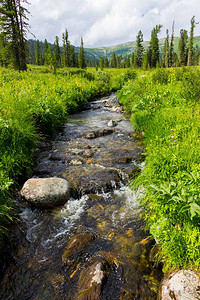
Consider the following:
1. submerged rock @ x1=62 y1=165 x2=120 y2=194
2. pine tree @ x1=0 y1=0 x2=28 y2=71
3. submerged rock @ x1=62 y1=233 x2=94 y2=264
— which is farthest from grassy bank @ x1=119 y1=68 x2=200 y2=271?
pine tree @ x1=0 y1=0 x2=28 y2=71

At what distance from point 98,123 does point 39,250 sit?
334 inches

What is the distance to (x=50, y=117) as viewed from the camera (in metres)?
7.91

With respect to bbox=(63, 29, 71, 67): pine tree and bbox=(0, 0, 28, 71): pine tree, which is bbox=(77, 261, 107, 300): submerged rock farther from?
bbox=(63, 29, 71, 67): pine tree

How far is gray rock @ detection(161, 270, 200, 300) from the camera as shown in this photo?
202 centimetres

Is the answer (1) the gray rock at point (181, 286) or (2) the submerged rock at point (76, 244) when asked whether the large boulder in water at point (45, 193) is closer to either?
(2) the submerged rock at point (76, 244)

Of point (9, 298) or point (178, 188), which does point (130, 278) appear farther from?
point (9, 298)

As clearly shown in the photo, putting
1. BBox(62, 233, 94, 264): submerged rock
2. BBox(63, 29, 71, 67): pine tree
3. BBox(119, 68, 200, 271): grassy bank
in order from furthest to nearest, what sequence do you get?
BBox(63, 29, 71, 67): pine tree
BBox(62, 233, 94, 264): submerged rock
BBox(119, 68, 200, 271): grassy bank

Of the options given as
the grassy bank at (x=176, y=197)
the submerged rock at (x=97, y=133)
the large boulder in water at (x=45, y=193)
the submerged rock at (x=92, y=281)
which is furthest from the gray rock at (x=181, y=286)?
the submerged rock at (x=97, y=133)

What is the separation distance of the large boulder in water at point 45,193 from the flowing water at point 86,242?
0.16 metres

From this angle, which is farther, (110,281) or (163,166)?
(163,166)

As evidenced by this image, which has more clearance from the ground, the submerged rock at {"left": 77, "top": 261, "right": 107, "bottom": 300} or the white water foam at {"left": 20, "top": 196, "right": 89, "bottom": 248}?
the white water foam at {"left": 20, "top": 196, "right": 89, "bottom": 248}

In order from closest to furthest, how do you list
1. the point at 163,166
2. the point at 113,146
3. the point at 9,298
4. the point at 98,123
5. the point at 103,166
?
the point at 9,298 < the point at 163,166 < the point at 103,166 < the point at 113,146 < the point at 98,123

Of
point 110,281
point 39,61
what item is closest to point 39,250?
point 110,281

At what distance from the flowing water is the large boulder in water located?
16 cm
